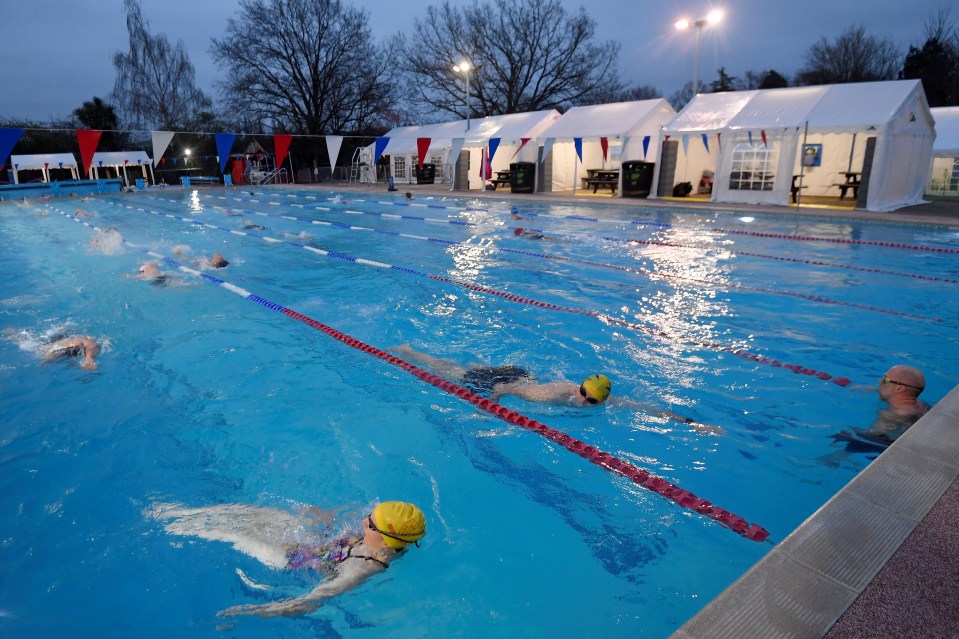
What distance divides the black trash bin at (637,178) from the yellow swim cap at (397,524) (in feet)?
56.7

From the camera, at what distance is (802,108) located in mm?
14195

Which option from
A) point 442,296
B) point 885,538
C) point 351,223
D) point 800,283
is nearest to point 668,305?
point 800,283

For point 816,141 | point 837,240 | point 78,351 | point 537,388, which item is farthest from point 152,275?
point 816,141

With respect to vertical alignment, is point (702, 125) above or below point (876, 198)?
above

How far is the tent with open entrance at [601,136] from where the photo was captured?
701 inches

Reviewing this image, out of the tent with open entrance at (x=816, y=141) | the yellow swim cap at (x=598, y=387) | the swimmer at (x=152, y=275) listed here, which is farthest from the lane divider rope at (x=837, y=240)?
the swimmer at (x=152, y=275)

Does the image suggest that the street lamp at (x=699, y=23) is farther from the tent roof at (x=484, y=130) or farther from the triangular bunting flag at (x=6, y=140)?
the triangular bunting flag at (x=6, y=140)

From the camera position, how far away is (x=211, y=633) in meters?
2.33

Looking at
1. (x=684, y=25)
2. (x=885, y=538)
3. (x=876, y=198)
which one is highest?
(x=684, y=25)

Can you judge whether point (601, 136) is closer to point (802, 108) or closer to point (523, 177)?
point (523, 177)

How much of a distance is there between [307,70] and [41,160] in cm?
1574

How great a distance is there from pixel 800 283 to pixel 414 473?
6.64m

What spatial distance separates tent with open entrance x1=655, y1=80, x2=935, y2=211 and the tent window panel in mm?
26

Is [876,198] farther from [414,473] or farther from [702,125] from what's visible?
[414,473]
